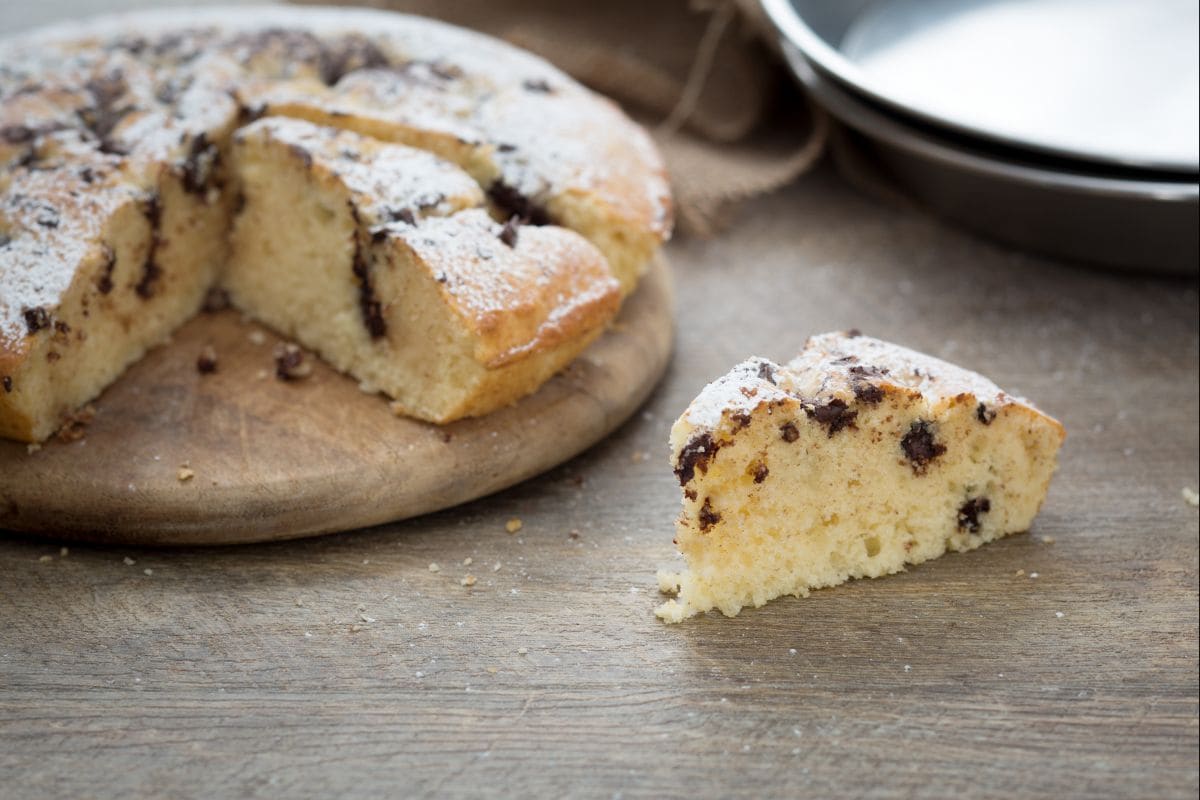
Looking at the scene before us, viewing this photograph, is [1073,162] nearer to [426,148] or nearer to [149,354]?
[426,148]

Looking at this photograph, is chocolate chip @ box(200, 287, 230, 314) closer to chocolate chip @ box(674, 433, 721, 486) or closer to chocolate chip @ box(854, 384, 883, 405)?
chocolate chip @ box(674, 433, 721, 486)

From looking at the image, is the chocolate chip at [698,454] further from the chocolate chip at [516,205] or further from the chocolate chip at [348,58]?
the chocolate chip at [348,58]

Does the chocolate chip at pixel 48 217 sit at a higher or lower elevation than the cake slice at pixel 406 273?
higher

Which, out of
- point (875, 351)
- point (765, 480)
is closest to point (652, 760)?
point (765, 480)

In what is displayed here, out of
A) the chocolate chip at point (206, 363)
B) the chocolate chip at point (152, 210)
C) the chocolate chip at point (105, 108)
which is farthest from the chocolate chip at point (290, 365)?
the chocolate chip at point (105, 108)

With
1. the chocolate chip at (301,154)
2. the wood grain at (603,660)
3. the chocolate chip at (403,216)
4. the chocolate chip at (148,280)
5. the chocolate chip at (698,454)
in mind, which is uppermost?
the chocolate chip at (301,154)

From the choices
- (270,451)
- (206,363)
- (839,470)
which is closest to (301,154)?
(206,363)

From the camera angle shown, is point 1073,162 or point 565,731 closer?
point 565,731
